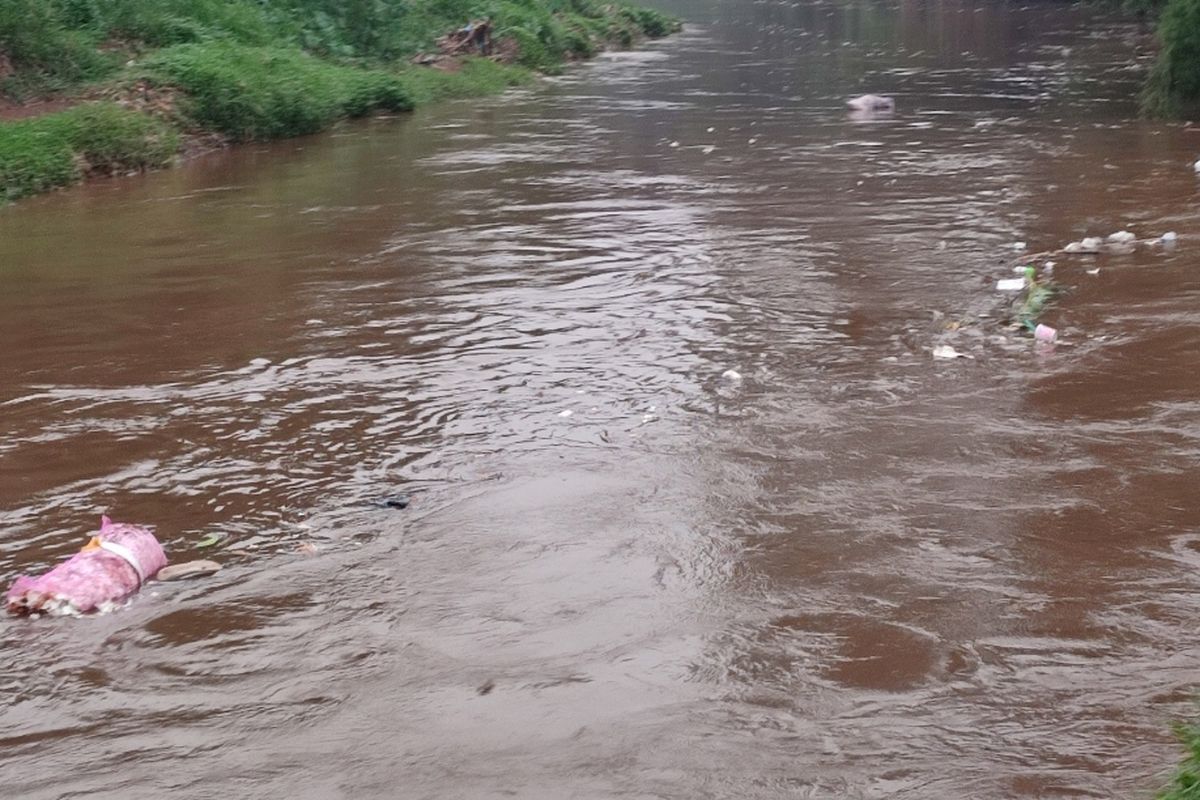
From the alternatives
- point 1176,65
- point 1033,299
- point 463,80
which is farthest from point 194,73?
point 1033,299

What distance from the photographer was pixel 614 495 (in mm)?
5883

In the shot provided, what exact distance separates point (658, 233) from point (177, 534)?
6436 mm

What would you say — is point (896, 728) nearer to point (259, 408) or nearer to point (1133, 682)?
point (1133, 682)

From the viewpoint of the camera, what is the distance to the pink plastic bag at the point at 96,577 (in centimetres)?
492

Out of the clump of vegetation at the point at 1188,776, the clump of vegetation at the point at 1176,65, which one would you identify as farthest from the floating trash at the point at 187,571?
the clump of vegetation at the point at 1176,65

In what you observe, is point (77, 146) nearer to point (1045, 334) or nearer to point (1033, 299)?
point (1033, 299)

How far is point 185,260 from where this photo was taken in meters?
10.8

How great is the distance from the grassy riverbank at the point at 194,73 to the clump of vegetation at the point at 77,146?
0.01 meters

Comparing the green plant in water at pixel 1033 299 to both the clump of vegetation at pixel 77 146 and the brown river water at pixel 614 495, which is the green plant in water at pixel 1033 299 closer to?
the brown river water at pixel 614 495

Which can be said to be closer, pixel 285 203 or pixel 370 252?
pixel 370 252

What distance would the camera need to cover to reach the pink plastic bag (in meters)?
4.92

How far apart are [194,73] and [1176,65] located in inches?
469

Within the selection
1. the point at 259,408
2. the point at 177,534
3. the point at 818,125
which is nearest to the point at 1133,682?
the point at 177,534

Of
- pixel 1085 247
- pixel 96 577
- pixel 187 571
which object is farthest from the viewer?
pixel 1085 247
